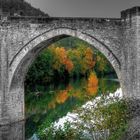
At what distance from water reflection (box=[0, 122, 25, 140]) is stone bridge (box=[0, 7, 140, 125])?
418 millimetres

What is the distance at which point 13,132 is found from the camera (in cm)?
2128

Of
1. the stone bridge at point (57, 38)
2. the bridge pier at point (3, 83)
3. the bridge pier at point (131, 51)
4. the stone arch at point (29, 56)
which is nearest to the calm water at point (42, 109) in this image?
the bridge pier at point (3, 83)

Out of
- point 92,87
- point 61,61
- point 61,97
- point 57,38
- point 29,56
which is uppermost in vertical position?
point 61,61

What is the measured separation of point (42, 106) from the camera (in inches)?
1257

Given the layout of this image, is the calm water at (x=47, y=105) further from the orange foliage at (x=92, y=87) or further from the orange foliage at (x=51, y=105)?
the orange foliage at (x=92, y=87)

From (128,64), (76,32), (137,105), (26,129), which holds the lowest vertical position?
(26,129)

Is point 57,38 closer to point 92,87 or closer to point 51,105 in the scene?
point 51,105

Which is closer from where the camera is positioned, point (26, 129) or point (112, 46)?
point (112, 46)

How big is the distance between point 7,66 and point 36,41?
6.99ft

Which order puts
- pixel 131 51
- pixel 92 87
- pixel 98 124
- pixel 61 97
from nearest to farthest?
pixel 98 124
pixel 131 51
pixel 61 97
pixel 92 87

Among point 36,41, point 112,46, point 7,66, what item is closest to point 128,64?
point 112,46

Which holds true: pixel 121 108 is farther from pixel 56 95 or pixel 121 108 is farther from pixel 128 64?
pixel 56 95

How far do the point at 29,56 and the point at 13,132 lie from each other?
13.8ft

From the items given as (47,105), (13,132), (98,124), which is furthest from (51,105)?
(98,124)
